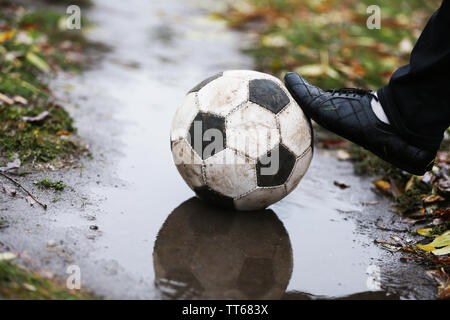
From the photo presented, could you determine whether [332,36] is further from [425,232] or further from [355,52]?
[425,232]

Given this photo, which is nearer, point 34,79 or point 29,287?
point 29,287

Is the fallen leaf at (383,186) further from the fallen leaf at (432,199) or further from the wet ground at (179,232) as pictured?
the fallen leaf at (432,199)

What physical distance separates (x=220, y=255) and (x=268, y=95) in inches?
37.5

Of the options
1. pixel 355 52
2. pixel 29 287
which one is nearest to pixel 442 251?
pixel 29 287

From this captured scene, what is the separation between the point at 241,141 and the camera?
2684mm

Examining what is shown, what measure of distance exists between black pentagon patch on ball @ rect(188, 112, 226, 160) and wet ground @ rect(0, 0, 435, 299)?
1.35ft

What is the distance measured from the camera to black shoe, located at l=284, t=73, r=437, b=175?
2.95 m

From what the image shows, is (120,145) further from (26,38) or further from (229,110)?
(26,38)

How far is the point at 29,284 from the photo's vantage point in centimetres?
206

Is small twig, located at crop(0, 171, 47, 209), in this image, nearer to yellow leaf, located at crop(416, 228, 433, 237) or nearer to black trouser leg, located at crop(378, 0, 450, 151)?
black trouser leg, located at crop(378, 0, 450, 151)

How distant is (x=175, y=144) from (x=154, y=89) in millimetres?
2145

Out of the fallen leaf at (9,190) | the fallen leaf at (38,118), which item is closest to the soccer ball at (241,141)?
the fallen leaf at (9,190)

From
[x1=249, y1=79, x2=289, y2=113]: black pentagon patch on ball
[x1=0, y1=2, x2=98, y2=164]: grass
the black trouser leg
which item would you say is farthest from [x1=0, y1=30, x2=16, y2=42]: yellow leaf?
the black trouser leg
